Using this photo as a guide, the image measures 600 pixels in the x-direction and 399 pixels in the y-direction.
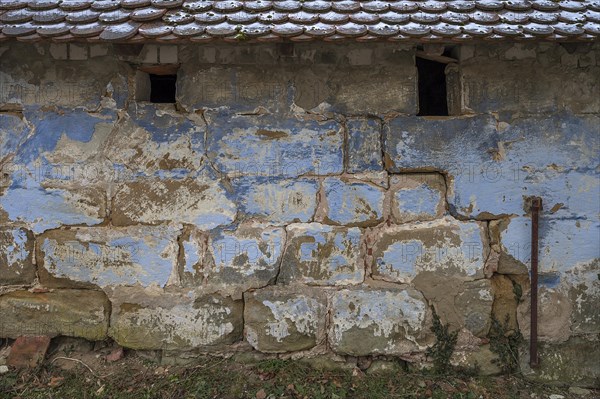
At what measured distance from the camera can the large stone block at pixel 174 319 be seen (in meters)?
3.14

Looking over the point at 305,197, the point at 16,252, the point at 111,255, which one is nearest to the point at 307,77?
the point at 305,197

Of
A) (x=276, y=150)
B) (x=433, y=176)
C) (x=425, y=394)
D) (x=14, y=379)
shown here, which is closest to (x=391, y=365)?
(x=425, y=394)

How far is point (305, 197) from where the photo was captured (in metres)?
3.12

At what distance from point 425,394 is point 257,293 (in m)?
1.25

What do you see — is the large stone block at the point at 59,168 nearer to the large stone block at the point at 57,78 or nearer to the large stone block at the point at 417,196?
the large stone block at the point at 57,78

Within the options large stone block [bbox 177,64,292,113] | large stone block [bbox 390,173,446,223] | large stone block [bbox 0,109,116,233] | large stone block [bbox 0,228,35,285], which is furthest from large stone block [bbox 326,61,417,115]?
large stone block [bbox 0,228,35,285]

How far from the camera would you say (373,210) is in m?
3.11

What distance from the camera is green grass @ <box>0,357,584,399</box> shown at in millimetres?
2957

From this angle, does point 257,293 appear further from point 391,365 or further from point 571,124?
point 571,124

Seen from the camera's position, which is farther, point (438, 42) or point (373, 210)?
point (373, 210)

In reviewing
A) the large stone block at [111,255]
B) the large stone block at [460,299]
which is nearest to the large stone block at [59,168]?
the large stone block at [111,255]

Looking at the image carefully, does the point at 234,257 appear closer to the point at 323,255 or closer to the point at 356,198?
the point at 323,255

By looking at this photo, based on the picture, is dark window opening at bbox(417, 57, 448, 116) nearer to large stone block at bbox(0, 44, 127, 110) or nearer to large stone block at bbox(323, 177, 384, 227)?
large stone block at bbox(323, 177, 384, 227)

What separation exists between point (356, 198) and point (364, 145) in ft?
1.16
